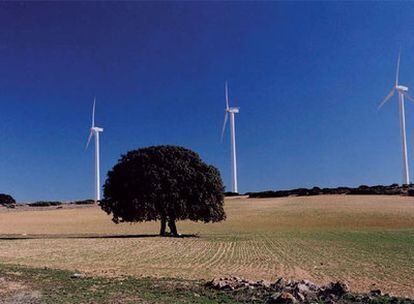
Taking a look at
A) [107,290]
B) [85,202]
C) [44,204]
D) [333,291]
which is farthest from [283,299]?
[44,204]

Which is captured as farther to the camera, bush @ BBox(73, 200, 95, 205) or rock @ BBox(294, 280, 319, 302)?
bush @ BBox(73, 200, 95, 205)

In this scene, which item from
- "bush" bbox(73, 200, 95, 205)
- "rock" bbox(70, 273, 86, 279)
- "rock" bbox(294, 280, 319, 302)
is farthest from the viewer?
"bush" bbox(73, 200, 95, 205)

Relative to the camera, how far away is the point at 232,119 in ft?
→ 332

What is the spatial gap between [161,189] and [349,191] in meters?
66.8

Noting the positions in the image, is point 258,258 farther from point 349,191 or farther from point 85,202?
point 85,202

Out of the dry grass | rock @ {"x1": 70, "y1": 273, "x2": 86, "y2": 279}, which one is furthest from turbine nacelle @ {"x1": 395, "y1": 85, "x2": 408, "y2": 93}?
rock @ {"x1": 70, "y1": 273, "x2": 86, "y2": 279}

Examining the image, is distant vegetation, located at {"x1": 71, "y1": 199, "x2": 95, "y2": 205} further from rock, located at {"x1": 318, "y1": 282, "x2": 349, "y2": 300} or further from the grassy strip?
rock, located at {"x1": 318, "y1": 282, "x2": 349, "y2": 300}

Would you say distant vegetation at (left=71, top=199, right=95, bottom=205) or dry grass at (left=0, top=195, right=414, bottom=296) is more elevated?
distant vegetation at (left=71, top=199, right=95, bottom=205)

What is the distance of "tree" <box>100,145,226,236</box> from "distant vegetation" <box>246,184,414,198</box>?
5719cm

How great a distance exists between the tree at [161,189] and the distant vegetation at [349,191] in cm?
5719

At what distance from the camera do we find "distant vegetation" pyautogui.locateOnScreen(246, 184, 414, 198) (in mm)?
106375

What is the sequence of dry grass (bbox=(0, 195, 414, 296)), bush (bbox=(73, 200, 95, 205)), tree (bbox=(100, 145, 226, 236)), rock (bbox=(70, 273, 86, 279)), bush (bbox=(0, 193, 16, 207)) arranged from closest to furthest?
rock (bbox=(70, 273, 86, 279)), dry grass (bbox=(0, 195, 414, 296)), tree (bbox=(100, 145, 226, 236)), bush (bbox=(73, 200, 95, 205)), bush (bbox=(0, 193, 16, 207))

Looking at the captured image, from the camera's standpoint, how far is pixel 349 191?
371 feet

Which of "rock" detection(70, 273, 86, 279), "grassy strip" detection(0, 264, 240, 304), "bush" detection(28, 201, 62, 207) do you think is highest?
"bush" detection(28, 201, 62, 207)
